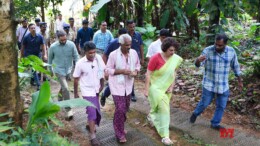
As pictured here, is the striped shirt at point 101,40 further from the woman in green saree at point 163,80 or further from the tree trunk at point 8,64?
the tree trunk at point 8,64

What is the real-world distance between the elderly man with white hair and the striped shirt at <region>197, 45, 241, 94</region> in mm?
1290

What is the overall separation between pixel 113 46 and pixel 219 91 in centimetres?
209

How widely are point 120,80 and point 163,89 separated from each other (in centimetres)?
68

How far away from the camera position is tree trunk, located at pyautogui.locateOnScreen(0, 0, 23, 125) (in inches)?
106

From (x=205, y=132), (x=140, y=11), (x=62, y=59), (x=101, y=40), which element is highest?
(x=140, y=11)

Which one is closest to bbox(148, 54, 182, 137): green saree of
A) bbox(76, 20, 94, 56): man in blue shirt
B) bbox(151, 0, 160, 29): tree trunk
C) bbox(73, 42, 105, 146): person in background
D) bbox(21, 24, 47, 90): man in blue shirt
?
bbox(73, 42, 105, 146): person in background

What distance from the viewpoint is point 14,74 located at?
9.37 feet

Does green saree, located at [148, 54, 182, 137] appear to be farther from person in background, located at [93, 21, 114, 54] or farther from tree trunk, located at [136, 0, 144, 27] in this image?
tree trunk, located at [136, 0, 144, 27]

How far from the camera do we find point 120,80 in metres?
4.42

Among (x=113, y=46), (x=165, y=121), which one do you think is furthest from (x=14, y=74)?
(x=113, y=46)

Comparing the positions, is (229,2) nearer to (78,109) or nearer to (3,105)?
(78,109)

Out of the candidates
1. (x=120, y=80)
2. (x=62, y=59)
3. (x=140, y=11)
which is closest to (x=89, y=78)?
(x=120, y=80)

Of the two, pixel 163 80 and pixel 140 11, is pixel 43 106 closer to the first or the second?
pixel 163 80

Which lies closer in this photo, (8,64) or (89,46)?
(8,64)
